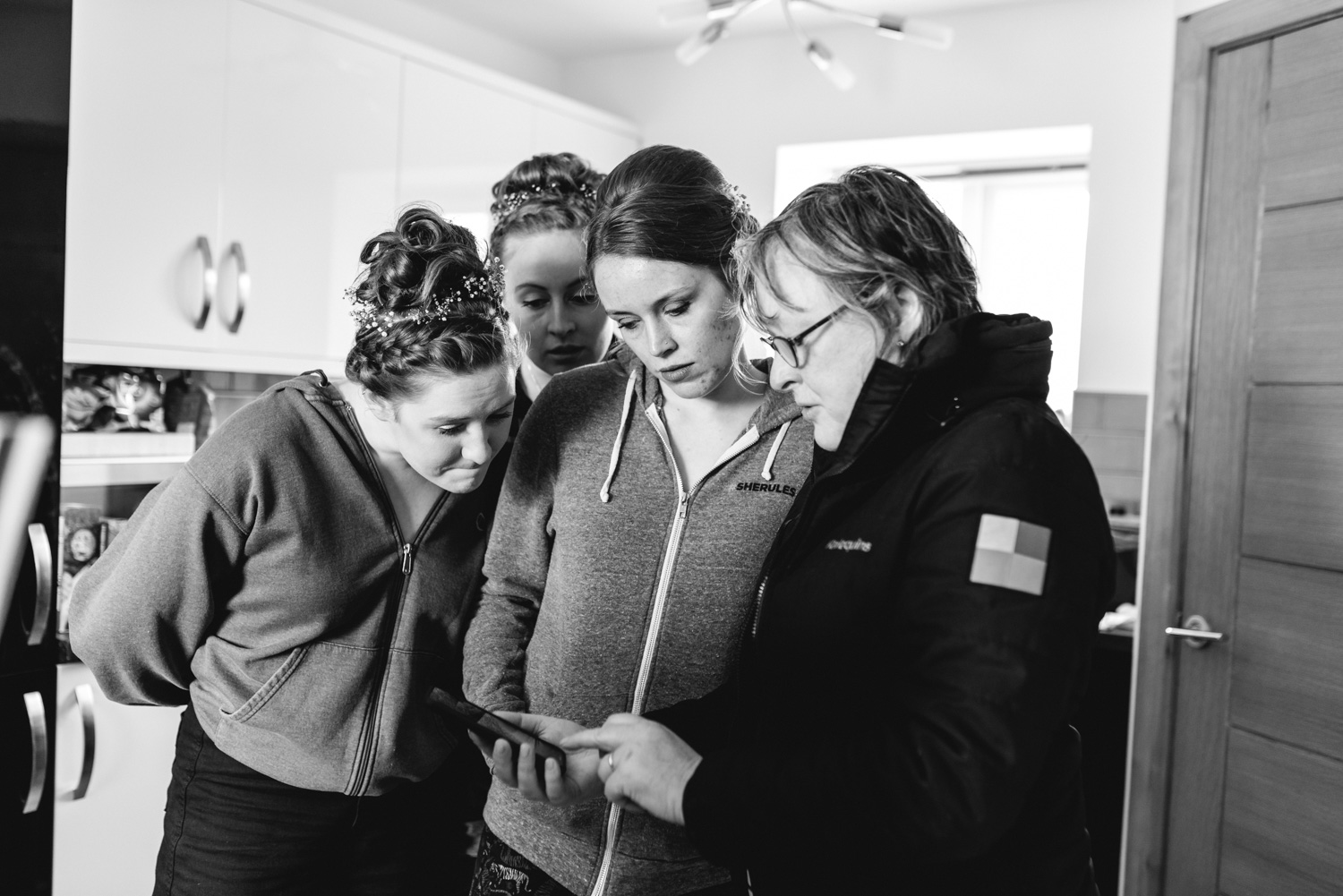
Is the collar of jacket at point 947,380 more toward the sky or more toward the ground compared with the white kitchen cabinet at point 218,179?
more toward the ground

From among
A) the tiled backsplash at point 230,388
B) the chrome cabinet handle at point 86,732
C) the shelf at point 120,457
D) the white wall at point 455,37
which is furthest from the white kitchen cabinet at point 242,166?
the chrome cabinet handle at point 86,732

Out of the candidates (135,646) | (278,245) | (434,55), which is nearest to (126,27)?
(278,245)

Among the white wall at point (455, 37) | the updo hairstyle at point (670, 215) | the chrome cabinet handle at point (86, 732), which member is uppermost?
the white wall at point (455, 37)

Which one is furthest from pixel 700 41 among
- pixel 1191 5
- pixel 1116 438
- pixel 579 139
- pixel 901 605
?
pixel 901 605

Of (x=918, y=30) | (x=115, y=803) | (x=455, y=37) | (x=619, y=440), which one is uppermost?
(x=455, y=37)

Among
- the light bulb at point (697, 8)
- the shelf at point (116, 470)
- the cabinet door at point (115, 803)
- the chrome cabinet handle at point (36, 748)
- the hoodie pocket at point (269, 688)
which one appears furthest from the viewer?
the light bulb at point (697, 8)

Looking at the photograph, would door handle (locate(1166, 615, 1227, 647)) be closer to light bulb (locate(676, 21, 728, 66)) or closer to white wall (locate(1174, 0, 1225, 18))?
white wall (locate(1174, 0, 1225, 18))

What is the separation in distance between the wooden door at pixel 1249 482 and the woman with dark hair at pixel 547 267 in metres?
1.14

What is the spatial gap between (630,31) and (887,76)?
96 cm

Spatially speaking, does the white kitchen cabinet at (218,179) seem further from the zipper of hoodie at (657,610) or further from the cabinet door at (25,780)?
the zipper of hoodie at (657,610)

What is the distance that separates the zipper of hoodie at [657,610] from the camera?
4.31 ft

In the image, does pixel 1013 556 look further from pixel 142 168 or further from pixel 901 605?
pixel 142 168

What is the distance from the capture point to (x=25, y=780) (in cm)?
170

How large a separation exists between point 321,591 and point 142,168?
1.65 m
